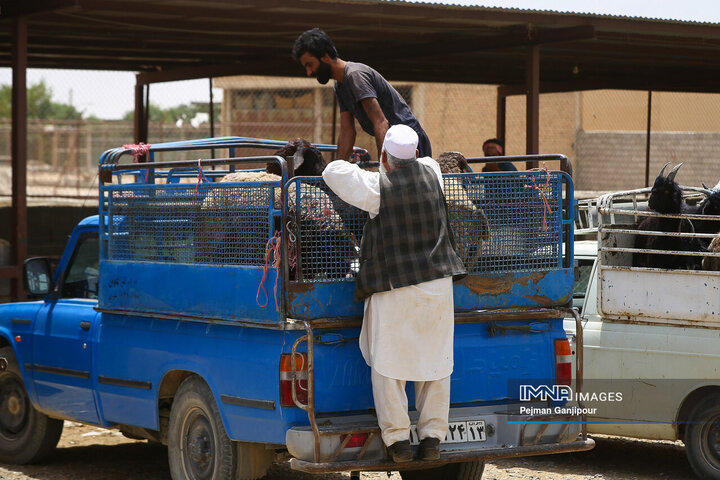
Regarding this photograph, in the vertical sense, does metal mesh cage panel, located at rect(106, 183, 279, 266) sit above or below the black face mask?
below

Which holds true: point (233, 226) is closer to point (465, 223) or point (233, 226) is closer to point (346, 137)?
point (346, 137)

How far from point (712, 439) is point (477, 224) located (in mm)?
2572

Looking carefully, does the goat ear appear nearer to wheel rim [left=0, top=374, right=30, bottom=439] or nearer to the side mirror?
the side mirror

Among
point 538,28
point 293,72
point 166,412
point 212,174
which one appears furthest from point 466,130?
point 166,412

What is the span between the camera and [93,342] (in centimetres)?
632

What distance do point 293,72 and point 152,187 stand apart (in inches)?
373

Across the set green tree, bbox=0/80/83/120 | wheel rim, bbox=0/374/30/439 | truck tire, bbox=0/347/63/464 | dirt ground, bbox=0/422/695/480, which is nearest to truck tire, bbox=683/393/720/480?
dirt ground, bbox=0/422/695/480

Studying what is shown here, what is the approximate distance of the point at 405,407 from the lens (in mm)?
4797

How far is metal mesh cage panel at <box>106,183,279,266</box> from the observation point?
5059mm

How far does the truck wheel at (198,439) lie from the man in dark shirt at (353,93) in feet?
4.94

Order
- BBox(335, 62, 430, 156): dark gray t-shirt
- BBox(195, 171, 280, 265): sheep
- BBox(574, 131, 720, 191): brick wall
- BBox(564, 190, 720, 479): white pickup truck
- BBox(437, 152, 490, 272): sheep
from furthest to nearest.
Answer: BBox(574, 131, 720, 191): brick wall, BBox(564, 190, 720, 479): white pickup truck, BBox(335, 62, 430, 156): dark gray t-shirt, BBox(437, 152, 490, 272): sheep, BBox(195, 171, 280, 265): sheep

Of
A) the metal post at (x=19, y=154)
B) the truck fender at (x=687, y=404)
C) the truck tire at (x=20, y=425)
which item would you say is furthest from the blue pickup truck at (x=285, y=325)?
the metal post at (x=19, y=154)

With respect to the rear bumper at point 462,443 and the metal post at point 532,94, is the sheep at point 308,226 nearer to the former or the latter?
the rear bumper at point 462,443

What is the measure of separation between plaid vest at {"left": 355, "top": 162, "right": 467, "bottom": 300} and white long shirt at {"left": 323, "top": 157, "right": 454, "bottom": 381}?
48 millimetres
